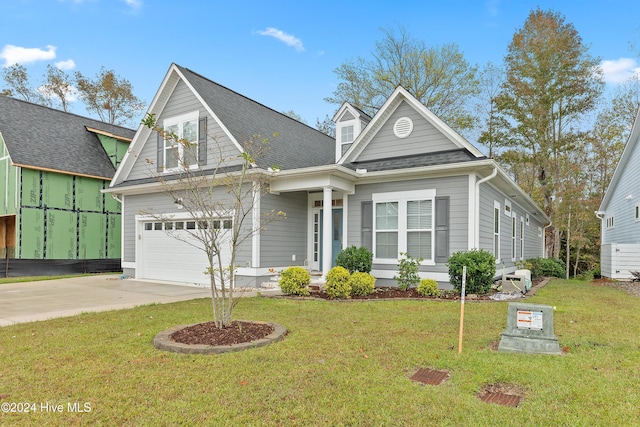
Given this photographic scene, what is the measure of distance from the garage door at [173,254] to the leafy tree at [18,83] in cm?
2072

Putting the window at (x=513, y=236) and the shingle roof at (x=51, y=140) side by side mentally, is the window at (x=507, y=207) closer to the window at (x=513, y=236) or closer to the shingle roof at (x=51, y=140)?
the window at (x=513, y=236)

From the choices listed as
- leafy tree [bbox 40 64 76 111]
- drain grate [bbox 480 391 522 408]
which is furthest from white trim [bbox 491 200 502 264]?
leafy tree [bbox 40 64 76 111]

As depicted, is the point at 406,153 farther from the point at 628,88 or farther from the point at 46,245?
the point at 628,88

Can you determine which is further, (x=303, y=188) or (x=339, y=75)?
(x=339, y=75)

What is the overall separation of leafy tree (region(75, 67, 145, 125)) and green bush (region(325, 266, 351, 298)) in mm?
25853

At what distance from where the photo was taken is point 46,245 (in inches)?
635

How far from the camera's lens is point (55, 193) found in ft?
53.7

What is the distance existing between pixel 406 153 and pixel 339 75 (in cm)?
1537

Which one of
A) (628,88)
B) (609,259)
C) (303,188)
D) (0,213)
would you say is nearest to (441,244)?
(303,188)

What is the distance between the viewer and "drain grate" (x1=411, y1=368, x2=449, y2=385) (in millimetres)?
3580

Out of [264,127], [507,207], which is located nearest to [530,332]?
[507,207]

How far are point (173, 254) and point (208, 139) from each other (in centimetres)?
377

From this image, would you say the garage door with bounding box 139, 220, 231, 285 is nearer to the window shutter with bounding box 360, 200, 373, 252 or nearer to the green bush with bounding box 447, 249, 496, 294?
the window shutter with bounding box 360, 200, 373, 252

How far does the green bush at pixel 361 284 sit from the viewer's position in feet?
28.8
